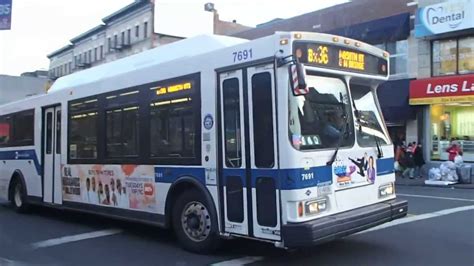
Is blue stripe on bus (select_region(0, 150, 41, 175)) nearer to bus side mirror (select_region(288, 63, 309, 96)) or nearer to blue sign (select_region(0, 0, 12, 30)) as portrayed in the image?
blue sign (select_region(0, 0, 12, 30))

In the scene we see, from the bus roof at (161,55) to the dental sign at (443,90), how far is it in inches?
650

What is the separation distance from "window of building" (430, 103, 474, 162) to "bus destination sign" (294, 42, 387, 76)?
1715cm

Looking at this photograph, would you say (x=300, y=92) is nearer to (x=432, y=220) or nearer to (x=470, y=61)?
(x=432, y=220)

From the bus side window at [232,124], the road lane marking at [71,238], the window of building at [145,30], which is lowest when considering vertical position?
the road lane marking at [71,238]

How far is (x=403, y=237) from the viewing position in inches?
332

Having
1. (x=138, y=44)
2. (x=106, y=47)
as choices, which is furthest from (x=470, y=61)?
(x=106, y=47)

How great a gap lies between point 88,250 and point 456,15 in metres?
19.7

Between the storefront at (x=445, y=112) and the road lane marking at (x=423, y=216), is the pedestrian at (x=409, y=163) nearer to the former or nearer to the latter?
the storefront at (x=445, y=112)

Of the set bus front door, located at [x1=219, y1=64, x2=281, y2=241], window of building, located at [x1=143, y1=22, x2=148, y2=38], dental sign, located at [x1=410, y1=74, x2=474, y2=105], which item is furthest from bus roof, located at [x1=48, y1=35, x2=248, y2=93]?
window of building, located at [x1=143, y1=22, x2=148, y2=38]

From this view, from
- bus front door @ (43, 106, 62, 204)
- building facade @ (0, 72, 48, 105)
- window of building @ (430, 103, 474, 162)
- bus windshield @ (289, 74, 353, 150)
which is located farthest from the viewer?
window of building @ (430, 103, 474, 162)

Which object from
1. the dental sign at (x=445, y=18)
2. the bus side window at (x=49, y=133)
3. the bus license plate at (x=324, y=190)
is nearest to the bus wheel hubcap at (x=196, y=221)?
the bus license plate at (x=324, y=190)

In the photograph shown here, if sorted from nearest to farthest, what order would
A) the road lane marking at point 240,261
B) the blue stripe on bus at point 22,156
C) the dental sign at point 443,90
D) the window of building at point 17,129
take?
the road lane marking at point 240,261 < the blue stripe on bus at point 22,156 < the window of building at point 17,129 < the dental sign at point 443,90

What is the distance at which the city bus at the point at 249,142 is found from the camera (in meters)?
6.39

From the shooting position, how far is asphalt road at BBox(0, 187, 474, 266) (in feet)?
23.4
